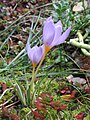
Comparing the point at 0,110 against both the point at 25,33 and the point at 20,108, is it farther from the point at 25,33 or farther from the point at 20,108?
the point at 25,33

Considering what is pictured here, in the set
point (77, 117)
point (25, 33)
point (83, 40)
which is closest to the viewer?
point (77, 117)

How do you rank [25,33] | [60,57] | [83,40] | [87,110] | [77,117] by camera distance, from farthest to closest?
1. [25,33]
2. [83,40]
3. [60,57]
4. [87,110]
5. [77,117]

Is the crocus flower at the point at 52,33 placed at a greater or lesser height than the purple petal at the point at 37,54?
greater

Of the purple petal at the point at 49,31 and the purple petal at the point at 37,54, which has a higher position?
the purple petal at the point at 49,31

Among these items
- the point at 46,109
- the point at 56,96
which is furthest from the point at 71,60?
the point at 46,109

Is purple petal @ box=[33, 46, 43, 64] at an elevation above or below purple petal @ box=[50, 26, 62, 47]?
below

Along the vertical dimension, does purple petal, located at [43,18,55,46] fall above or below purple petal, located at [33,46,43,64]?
above

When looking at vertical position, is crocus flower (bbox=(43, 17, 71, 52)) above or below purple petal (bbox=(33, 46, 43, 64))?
above

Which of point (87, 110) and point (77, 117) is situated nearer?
Result: point (77, 117)

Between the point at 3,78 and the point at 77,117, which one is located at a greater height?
the point at 3,78

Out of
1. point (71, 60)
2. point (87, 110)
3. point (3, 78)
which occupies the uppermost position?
point (3, 78)
